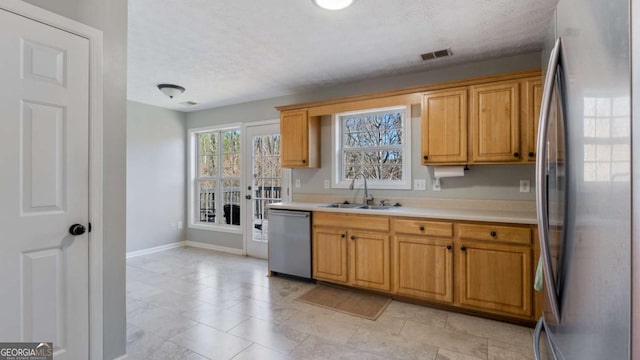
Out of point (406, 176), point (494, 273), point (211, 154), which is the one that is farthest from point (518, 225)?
point (211, 154)

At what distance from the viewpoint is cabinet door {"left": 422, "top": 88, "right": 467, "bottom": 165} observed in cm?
296

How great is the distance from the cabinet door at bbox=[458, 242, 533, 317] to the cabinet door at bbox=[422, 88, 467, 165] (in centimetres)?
91

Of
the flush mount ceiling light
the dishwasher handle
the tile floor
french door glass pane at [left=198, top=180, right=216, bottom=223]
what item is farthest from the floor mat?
the flush mount ceiling light

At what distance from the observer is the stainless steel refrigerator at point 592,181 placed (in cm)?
55

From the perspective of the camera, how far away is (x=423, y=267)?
9.49ft

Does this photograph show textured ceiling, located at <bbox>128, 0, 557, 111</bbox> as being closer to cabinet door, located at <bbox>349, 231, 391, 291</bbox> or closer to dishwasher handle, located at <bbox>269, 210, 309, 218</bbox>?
dishwasher handle, located at <bbox>269, 210, 309, 218</bbox>

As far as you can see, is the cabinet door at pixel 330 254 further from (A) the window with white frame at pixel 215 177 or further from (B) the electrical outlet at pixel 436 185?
(A) the window with white frame at pixel 215 177

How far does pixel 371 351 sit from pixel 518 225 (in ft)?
5.21

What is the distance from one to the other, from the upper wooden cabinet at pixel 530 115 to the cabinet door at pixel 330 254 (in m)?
1.92

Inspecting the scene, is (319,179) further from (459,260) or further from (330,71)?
(459,260)

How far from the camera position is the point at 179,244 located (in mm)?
5500

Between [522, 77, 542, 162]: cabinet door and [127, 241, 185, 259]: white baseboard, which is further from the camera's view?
[127, 241, 185, 259]: white baseboard

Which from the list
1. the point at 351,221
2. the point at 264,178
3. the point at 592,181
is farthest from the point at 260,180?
the point at 592,181

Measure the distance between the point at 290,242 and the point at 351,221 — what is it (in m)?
0.88
